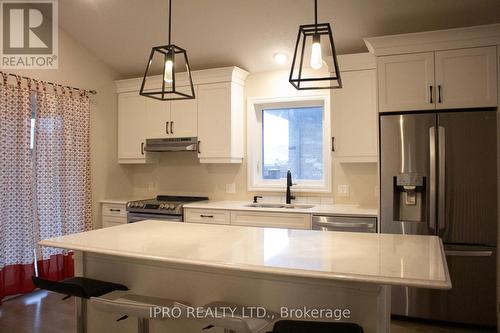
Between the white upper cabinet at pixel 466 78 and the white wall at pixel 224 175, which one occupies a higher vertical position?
the white upper cabinet at pixel 466 78

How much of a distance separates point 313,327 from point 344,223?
74.5 inches

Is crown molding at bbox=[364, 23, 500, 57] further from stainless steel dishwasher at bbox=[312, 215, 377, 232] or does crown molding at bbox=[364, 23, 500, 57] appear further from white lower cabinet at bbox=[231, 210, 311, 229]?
white lower cabinet at bbox=[231, 210, 311, 229]

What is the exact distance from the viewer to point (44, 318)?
10.6 feet

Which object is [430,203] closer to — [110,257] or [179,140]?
[110,257]

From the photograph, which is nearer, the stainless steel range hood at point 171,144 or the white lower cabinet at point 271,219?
the white lower cabinet at point 271,219

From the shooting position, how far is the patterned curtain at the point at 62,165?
387 cm

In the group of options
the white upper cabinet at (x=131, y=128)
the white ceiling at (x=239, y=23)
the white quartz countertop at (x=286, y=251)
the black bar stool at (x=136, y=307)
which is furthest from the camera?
the white upper cabinet at (x=131, y=128)

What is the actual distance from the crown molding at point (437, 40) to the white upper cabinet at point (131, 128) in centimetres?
273

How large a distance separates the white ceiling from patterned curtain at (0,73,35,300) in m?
1.05

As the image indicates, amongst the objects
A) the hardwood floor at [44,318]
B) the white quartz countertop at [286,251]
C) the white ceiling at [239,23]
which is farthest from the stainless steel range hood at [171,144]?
the white quartz countertop at [286,251]


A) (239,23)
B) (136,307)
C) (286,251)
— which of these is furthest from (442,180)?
(136,307)

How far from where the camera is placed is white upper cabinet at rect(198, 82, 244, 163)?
13.6ft

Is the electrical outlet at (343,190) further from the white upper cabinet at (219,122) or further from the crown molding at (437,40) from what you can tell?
the crown molding at (437,40)

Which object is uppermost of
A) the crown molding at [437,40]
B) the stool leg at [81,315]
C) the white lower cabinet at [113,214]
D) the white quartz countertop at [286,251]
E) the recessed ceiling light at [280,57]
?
the recessed ceiling light at [280,57]
